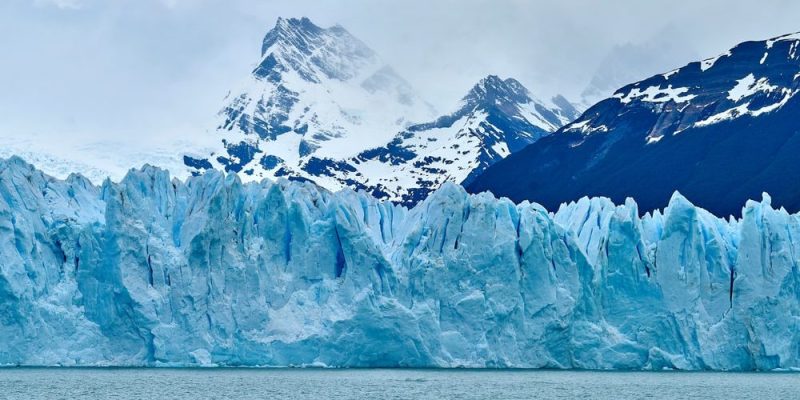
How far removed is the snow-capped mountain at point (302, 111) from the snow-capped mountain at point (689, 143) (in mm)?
39300

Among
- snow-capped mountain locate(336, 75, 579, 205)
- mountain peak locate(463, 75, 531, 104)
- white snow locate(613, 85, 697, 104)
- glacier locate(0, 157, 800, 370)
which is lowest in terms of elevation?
glacier locate(0, 157, 800, 370)

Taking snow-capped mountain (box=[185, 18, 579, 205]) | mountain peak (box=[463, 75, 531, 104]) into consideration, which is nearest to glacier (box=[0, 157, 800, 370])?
snow-capped mountain (box=[185, 18, 579, 205])

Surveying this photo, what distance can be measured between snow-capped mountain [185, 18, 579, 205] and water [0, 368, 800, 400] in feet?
277

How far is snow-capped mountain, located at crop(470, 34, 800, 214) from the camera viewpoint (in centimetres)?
10125

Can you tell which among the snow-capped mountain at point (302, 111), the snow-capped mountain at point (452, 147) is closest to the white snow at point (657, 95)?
the snow-capped mountain at point (452, 147)

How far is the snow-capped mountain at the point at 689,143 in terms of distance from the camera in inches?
3986

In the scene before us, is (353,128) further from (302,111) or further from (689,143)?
(689,143)

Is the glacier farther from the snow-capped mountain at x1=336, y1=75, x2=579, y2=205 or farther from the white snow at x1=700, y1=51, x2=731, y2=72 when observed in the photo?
the snow-capped mountain at x1=336, y1=75, x2=579, y2=205

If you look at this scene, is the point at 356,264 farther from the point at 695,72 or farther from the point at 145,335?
the point at 695,72

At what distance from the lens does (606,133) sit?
409ft

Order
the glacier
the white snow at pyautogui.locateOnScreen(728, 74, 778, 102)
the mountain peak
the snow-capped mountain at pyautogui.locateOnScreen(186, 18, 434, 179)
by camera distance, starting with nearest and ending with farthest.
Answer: the glacier < the white snow at pyautogui.locateOnScreen(728, 74, 778, 102) < the snow-capped mountain at pyautogui.locateOnScreen(186, 18, 434, 179) < the mountain peak

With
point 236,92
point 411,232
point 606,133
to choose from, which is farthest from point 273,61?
point 411,232

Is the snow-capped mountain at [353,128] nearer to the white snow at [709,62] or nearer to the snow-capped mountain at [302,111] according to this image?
the snow-capped mountain at [302,111]

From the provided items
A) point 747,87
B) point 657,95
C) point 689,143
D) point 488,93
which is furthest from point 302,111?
point 747,87
